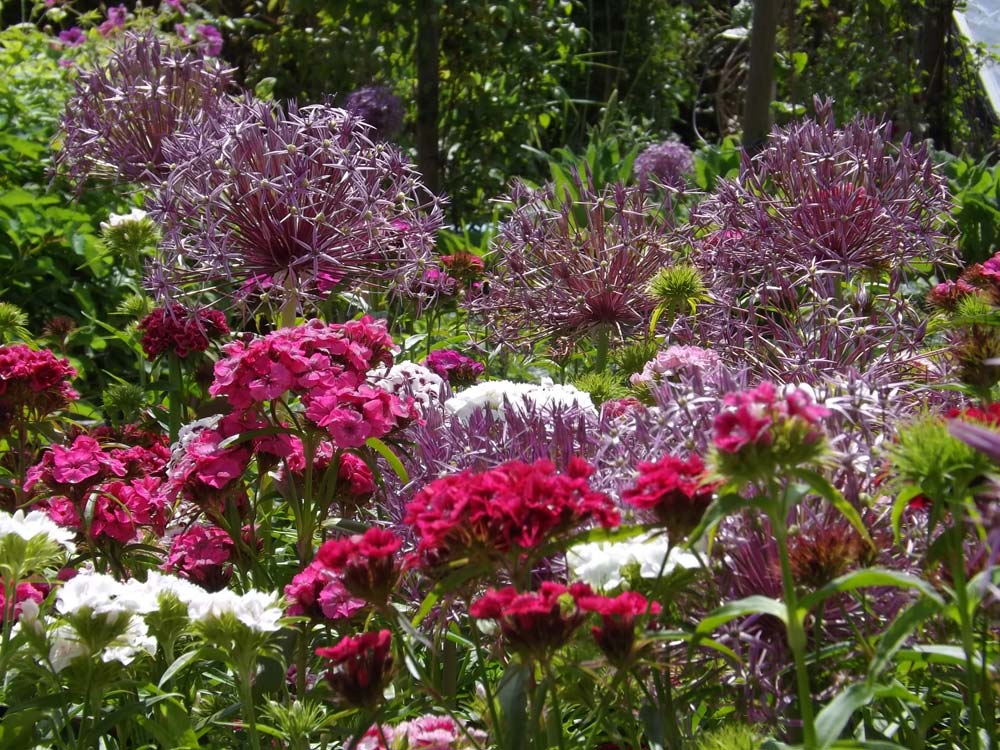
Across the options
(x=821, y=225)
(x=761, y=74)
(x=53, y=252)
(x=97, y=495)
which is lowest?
(x=53, y=252)

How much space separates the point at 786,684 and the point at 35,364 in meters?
1.64

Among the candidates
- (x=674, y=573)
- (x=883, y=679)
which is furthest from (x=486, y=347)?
(x=883, y=679)

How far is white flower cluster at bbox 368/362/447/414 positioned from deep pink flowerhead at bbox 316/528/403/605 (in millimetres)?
920

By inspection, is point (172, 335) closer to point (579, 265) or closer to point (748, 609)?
point (579, 265)

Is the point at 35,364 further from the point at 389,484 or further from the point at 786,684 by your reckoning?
the point at 786,684

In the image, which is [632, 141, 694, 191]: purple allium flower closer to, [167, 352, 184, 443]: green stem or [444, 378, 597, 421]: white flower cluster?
[167, 352, 184, 443]: green stem

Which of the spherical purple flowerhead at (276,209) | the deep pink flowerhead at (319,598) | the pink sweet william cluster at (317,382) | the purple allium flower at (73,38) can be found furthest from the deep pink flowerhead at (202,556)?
the purple allium flower at (73,38)

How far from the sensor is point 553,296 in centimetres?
264

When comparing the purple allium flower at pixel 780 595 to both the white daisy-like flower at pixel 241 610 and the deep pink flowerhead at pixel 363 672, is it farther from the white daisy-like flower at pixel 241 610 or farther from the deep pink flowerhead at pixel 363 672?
the white daisy-like flower at pixel 241 610

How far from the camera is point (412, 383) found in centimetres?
231

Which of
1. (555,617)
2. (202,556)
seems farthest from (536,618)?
(202,556)

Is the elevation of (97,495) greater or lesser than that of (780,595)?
lesser

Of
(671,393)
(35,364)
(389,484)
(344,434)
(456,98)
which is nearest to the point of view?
(671,393)

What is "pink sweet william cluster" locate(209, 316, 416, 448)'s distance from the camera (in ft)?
6.07
